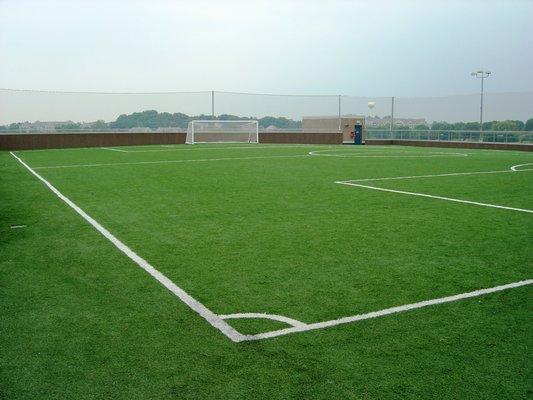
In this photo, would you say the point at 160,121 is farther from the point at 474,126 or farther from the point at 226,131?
the point at 474,126

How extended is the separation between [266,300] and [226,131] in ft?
100

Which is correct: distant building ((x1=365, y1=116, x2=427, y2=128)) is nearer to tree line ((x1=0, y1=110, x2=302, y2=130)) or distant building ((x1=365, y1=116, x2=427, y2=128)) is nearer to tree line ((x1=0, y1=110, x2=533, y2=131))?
tree line ((x1=0, y1=110, x2=533, y2=131))

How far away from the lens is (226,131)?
112 ft

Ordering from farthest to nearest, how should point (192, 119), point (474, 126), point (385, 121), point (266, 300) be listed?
1. point (385, 121)
2. point (192, 119)
3. point (474, 126)
4. point (266, 300)

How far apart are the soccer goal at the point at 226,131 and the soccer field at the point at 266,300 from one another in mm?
24898

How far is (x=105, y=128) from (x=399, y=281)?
27995 mm

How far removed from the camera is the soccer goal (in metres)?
33.0

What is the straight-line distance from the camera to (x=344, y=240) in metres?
5.84

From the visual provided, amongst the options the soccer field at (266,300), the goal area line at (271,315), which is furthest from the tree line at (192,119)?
the goal area line at (271,315)

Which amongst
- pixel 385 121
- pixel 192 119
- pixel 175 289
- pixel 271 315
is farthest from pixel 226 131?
pixel 271 315

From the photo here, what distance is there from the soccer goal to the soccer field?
2490cm

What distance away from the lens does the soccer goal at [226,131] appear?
33.0 meters

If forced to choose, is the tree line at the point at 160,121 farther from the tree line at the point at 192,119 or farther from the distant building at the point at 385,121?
the distant building at the point at 385,121

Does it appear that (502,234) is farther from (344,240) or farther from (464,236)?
(344,240)
